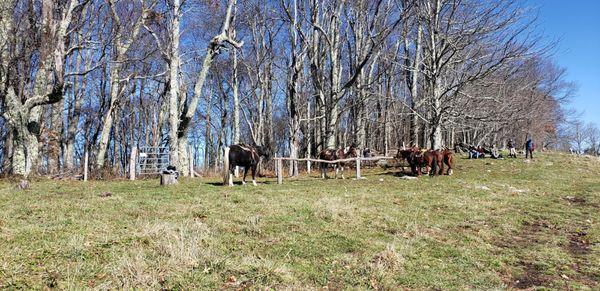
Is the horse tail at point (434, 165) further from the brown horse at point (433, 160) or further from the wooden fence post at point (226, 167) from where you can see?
the wooden fence post at point (226, 167)

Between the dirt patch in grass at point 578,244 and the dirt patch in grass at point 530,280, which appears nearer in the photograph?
the dirt patch in grass at point 530,280

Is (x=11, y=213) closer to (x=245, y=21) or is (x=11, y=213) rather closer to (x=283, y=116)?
(x=245, y=21)

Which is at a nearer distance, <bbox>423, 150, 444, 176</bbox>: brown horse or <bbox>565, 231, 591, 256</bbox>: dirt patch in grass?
<bbox>565, 231, 591, 256</bbox>: dirt patch in grass

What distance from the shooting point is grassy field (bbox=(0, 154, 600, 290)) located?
4891 mm

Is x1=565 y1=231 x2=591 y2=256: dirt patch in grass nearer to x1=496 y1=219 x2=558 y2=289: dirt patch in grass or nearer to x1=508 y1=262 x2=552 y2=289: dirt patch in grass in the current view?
x1=496 y1=219 x2=558 y2=289: dirt patch in grass

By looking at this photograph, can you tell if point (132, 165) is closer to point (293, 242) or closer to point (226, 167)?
point (226, 167)

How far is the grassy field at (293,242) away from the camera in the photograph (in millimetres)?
4891

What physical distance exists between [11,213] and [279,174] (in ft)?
30.9

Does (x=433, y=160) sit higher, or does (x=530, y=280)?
(x=433, y=160)

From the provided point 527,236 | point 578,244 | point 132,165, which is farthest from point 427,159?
point 132,165

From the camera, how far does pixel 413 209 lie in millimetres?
10445

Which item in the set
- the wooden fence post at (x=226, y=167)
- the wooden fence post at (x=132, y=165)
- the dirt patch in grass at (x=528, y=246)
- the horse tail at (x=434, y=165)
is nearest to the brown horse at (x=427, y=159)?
the horse tail at (x=434, y=165)

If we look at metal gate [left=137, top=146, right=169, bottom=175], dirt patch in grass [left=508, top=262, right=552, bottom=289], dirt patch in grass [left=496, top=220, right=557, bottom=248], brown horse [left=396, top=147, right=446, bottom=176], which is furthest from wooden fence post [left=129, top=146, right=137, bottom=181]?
dirt patch in grass [left=508, top=262, right=552, bottom=289]

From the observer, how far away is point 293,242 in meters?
6.87
